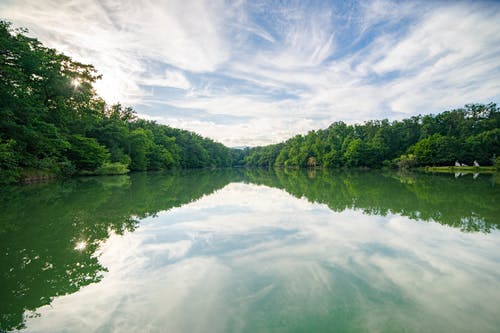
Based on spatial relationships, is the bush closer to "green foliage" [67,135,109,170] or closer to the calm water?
"green foliage" [67,135,109,170]

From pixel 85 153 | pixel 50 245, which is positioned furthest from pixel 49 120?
pixel 50 245

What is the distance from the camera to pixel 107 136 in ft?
105

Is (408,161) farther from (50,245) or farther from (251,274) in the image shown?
(50,245)

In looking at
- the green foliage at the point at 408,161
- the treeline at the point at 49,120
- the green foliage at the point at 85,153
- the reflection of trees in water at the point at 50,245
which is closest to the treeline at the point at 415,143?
the green foliage at the point at 408,161

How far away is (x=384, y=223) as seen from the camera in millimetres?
6422

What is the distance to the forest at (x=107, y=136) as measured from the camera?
14789 mm

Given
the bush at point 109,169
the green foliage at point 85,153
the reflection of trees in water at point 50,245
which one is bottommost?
the reflection of trees in water at point 50,245

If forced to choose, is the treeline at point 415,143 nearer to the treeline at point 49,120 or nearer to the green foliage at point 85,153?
the treeline at point 49,120

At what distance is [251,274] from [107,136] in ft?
111

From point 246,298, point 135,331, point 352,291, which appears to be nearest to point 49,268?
point 135,331

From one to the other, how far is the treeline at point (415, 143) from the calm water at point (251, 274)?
44.1 metres

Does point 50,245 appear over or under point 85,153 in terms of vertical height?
under

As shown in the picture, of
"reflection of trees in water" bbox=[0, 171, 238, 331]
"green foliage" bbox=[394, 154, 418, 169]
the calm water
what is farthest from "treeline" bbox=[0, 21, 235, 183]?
"green foliage" bbox=[394, 154, 418, 169]

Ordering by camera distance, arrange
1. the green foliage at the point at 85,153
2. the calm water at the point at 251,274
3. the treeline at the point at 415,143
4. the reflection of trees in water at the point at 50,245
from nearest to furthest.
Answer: the calm water at the point at 251,274
the reflection of trees in water at the point at 50,245
the green foliage at the point at 85,153
the treeline at the point at 415,143
